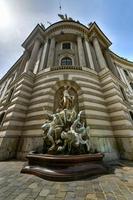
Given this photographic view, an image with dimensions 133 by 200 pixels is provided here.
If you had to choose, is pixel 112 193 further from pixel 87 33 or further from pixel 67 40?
pixel 87 33

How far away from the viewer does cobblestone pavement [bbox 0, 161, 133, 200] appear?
2.99 m

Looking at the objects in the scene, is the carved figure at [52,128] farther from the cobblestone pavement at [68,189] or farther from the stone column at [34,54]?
the stone column at [34,54]

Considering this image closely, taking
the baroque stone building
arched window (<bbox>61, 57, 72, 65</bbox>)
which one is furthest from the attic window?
arched window (<bbox>61, 57, 72, 65</bbox>)

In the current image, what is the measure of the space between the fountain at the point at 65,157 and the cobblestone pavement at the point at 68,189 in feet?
1.29

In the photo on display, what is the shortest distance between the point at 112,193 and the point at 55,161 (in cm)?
236

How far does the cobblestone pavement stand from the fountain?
39 cm

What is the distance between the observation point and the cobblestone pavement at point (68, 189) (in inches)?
118

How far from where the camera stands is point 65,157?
4.76m

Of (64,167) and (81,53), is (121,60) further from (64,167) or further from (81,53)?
(64,167)

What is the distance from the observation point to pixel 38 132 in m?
8.09

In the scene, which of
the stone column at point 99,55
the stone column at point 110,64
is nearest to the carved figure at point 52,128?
the stone column at point 99,55

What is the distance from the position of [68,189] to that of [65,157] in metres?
1.37

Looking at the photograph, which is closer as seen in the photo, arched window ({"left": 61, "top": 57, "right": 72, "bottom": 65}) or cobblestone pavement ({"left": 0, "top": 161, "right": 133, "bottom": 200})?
cobblestone pavement ({"left": 0, "top": 161, "right": 133, "bottom": 200})

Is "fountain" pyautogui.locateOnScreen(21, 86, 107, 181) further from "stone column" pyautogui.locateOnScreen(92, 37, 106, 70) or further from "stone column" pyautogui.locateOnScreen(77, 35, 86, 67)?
"stone column" pyautogui.locateOnScreen(92, 37, 106, 70)
